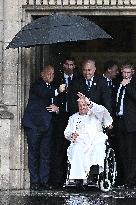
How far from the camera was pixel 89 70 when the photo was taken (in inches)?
560

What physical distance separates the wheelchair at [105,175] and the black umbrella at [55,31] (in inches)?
69.1

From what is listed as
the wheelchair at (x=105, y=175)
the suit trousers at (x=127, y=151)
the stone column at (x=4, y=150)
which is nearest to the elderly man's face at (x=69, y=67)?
the suit trousers at (x=127, y=151)

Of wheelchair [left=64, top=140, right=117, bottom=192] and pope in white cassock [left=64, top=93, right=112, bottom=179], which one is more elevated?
pope in white cassock [left=64, top=93, right=112, bottom=179]

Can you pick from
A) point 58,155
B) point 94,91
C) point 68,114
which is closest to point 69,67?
point 94,91

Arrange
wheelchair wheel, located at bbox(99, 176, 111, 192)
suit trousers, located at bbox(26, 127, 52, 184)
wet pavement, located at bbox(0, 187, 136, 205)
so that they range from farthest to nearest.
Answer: suit trousers, located at bbox(26, 127, 52, 184) < wheelchair wheel, located at bbox(99, 176, 111, 192) < wet pavement, located at bbox(0, 187, 136, 205)

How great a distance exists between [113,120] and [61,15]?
6.68 feet

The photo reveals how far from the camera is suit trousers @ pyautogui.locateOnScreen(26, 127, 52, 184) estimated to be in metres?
14.6

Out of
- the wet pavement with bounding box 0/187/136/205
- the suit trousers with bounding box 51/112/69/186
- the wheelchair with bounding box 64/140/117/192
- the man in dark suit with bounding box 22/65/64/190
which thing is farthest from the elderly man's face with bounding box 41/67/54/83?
the wet pavement with bounding box 0/187/136/205

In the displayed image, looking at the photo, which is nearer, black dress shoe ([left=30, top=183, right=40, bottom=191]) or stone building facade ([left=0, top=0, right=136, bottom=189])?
stone building facade ([left=0, top=0, right=136, bottom=189])

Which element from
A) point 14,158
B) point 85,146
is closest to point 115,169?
point 85,146

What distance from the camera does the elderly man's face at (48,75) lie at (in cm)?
1455

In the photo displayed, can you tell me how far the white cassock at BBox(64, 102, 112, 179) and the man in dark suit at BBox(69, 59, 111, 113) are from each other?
0.31m

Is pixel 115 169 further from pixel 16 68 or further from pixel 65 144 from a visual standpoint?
pixel 16 68

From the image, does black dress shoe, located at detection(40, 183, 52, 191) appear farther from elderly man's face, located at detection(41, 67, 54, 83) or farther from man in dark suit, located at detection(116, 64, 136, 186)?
elderly man's face, located at detection(41, 67, 54, 83)
